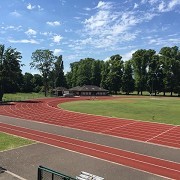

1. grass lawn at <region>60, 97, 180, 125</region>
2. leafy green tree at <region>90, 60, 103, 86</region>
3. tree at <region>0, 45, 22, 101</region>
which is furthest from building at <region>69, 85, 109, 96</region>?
grass lawn at <region>60, 97, 180, 125</region>

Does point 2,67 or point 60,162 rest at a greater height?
point 2,67

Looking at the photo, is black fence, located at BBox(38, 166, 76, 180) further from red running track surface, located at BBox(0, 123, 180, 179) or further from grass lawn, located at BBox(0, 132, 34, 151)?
grass lawn, located at BBox(0, 132, 34, 151)

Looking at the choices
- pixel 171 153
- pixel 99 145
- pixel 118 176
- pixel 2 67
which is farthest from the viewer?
pixel 2 67

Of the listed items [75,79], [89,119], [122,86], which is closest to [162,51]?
[122,86]

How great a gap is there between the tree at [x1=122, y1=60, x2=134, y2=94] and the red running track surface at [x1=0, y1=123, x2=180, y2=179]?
3230 inches

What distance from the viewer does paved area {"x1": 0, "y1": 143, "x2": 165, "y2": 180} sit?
13727mm

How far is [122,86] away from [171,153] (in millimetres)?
87545

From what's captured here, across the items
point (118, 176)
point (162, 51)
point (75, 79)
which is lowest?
point (118, 176)

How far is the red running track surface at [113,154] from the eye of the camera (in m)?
14.7

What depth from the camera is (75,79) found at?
125125 millimetres

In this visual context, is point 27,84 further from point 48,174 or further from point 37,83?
point 48,174

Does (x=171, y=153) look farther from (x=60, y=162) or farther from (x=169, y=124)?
(x=169, y=124)

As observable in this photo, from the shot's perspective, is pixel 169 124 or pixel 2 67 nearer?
pixel 169 124

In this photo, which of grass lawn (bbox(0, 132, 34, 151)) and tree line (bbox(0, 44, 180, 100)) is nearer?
grass lawn (bbox(0, 132, 34, 151))
